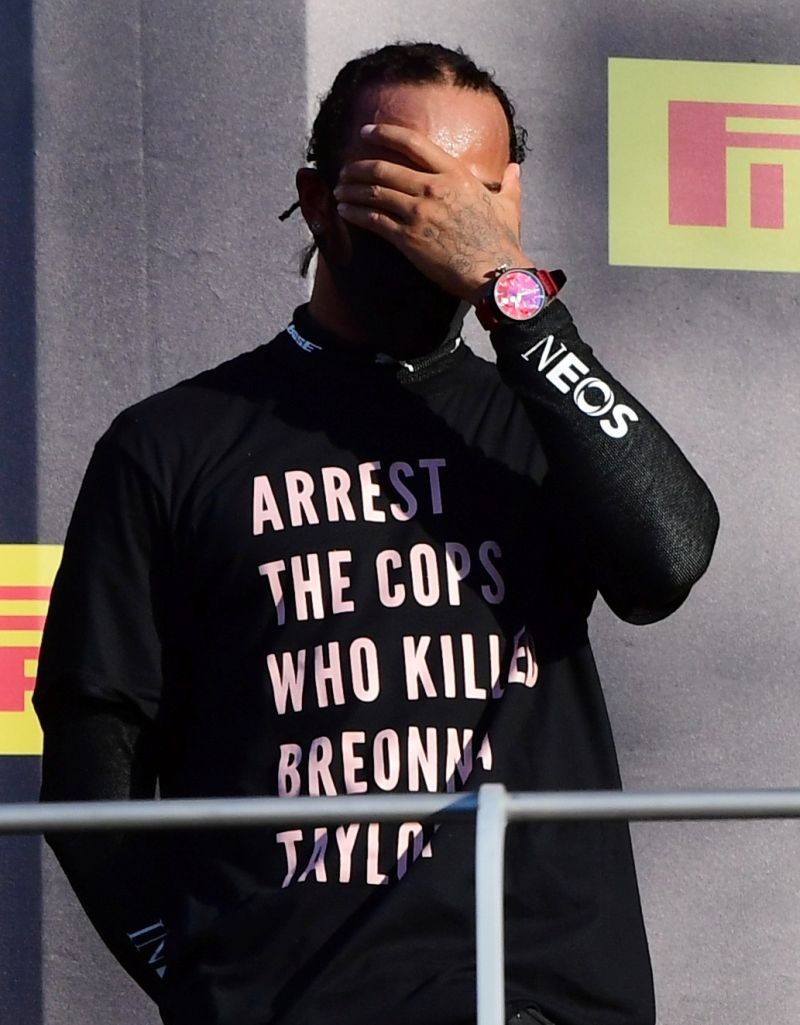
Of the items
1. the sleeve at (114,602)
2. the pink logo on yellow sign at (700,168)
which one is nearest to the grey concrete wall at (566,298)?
the pink logo on yellow sign at (700,168)

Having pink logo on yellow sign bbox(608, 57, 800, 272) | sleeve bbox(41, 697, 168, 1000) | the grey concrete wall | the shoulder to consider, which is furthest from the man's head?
pink logo on yellow sign bbox(608, 57, 800, 272)

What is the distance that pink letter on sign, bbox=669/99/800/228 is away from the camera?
277cm

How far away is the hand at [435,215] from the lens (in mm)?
1642

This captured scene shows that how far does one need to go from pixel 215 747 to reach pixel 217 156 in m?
1.33

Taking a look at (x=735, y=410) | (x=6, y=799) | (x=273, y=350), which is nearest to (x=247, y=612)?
(x=273, y=350)

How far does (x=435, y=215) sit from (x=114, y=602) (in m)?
0.44

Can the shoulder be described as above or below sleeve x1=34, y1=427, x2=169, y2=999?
above

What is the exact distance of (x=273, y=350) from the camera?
1778 millimetres

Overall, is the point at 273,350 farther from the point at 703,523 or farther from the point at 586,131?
the point at 586,131

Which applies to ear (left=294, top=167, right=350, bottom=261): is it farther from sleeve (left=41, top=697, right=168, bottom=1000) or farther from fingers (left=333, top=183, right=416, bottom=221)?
sleeve (left=41, top=697, right=168, bottom=1000)

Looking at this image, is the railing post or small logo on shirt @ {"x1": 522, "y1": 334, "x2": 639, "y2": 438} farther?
small logo on shirt @ {"x1": 522, "y1": 334, "x2": 639, "y2": 438}

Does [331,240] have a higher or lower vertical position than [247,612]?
higher

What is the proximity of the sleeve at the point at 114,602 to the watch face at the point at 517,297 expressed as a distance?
0.35m

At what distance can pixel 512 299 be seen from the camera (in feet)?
5.31
